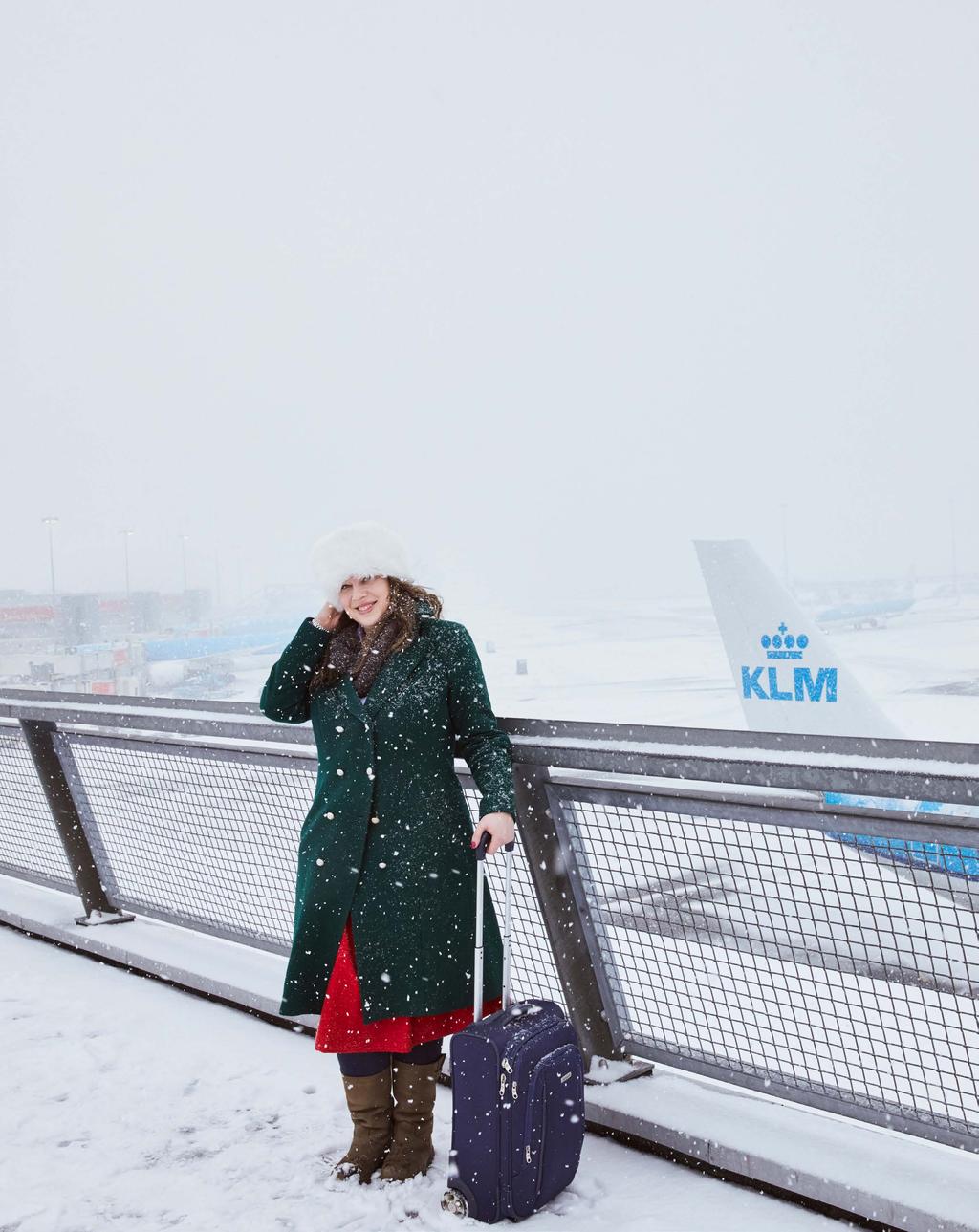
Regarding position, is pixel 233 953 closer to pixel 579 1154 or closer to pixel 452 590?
pixel 579 1154

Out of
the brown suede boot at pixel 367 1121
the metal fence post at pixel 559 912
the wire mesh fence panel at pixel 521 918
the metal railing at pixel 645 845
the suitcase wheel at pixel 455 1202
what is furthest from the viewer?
the wire mesh fence panel at pixel 521 918

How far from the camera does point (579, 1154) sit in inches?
111

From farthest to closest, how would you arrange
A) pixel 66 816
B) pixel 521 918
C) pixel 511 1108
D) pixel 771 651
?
pixel 771 651, pixel 66 816, pixel 521 918, pixel 511 1108

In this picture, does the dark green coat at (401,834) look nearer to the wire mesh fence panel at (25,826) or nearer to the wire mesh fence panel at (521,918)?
the wire mesh fence panel at (521,918)

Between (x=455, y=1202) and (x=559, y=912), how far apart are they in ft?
2.65

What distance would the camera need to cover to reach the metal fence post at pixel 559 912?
A: 3061mm

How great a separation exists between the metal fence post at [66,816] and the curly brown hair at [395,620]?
2.69 metres

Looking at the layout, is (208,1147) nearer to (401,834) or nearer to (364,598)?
(401,834)

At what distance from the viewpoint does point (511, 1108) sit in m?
2.54

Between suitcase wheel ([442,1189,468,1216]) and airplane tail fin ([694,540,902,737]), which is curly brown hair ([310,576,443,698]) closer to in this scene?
suitcase wheel ([442,1189,468,1216])

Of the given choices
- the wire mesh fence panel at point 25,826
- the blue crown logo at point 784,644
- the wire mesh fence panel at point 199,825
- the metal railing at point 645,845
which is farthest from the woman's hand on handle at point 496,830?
the blue crown logo at point 784,644

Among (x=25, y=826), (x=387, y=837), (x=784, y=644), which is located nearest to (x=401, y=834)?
(x=387, y=837)

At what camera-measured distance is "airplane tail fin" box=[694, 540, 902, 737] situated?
10.3 m

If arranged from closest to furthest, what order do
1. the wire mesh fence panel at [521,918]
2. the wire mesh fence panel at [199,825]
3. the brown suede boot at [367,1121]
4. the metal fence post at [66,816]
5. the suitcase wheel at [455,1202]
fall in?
the suitcase wheel at [455,1202] < the brown suede boot at [367,1121] < the wire mesh fence panel at [521,918] < the wire mesh fence panel at [199,825] < the metal fence post at [66,816]
